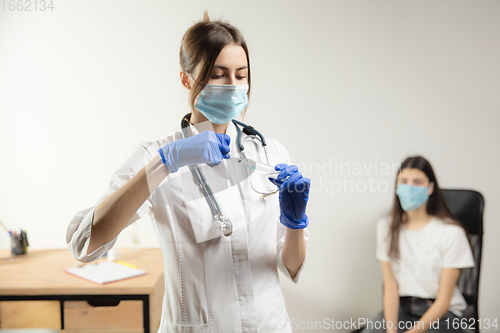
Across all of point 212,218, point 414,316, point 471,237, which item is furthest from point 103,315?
point 471,237

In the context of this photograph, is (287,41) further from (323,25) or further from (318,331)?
(318,331)

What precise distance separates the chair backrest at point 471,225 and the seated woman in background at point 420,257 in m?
0.03

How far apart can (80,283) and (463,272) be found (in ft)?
5.73

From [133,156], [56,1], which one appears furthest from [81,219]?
[56,1]

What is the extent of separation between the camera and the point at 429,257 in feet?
4.92

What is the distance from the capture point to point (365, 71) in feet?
5.41

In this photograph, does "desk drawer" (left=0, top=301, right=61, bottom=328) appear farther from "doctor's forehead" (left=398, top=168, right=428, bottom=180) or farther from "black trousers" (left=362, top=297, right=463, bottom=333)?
"doctor's forehead" (left=398, top=168, right=428, bottom=180)

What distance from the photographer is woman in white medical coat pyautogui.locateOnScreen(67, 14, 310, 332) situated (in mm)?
792

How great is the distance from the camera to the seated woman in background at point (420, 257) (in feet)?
4.77

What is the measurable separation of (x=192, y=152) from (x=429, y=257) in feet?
4.55

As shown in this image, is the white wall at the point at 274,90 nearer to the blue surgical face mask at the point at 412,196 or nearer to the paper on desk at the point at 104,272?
the blue surgical face mask at the point at 412,196

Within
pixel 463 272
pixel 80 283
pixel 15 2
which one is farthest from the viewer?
pixel 15 2
